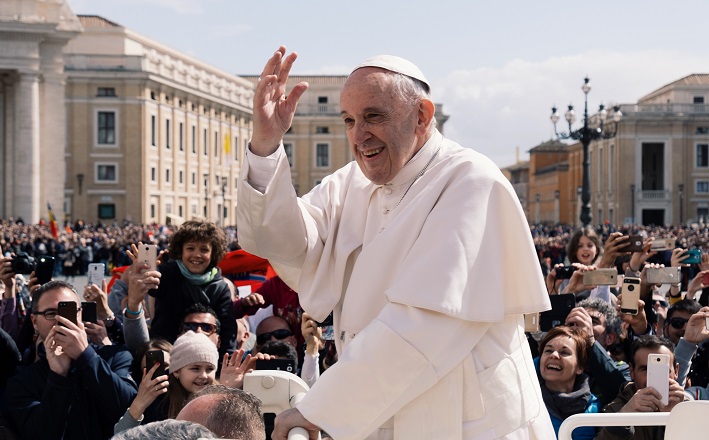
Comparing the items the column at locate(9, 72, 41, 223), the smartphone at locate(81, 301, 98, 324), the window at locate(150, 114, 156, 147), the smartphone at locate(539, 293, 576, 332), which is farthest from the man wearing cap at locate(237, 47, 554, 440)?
the window at locate(150, 114, 156, 147)

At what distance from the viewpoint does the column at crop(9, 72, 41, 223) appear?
51.1 meters

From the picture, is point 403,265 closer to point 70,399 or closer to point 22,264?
point 70,399

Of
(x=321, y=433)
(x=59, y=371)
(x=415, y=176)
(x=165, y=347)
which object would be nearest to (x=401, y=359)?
(x=321, y=433)

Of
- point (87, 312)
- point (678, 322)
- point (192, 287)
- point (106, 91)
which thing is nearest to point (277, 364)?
point (87, 312)

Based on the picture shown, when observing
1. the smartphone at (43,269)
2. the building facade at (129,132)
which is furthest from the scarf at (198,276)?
the building facade at (129,132)

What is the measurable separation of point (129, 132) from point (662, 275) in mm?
59831

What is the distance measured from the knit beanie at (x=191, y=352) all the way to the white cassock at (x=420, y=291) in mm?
1903

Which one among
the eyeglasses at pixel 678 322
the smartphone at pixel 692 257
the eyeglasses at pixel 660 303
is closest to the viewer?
the eyeglasses at pixel 678 322

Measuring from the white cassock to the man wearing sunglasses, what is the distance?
1.80m

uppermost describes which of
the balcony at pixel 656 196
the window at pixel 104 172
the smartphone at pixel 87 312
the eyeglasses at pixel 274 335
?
the window at pixel 104 172

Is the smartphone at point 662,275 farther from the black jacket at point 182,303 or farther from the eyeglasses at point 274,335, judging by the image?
the black jacket at point 182,303

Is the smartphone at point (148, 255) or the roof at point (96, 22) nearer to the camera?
the smartphone at point (148, 255)

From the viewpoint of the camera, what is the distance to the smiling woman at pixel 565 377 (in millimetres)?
5207

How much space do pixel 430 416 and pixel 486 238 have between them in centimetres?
53
